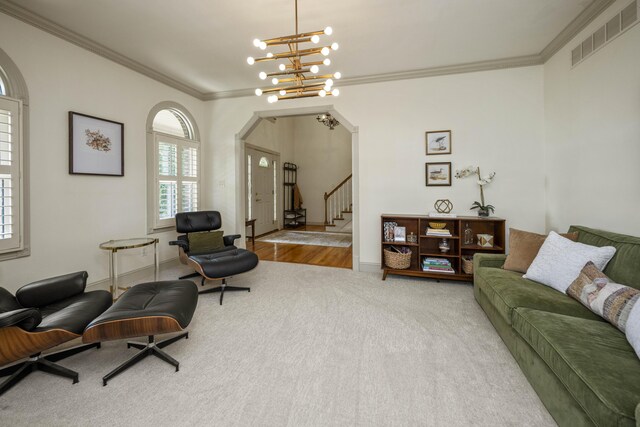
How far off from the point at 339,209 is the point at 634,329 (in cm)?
706

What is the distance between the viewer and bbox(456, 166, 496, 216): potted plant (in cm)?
384

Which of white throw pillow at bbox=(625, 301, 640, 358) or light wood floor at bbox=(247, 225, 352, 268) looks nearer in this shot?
white throw pillow at bbox=(625, 301, 640, 358)

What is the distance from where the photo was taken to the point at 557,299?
6.78 feet

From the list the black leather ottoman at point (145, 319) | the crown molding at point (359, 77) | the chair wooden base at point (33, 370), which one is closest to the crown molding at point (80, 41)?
the crown molding at point (359, 77)

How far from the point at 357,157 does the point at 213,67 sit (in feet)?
8.18

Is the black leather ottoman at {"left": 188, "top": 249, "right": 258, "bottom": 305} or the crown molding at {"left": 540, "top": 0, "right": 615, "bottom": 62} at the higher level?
the crown molding at {"left": 540, "top": 0, "right": 615, "bottom": 62}

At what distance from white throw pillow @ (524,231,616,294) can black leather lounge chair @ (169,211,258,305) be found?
116 inches

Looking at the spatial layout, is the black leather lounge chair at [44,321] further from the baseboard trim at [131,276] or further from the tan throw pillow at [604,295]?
the tan throw pillow at [604,295]

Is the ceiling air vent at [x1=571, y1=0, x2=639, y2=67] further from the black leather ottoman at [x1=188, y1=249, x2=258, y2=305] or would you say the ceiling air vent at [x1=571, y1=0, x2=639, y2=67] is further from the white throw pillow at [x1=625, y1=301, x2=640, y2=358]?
the black leather ottoman at [x1=188, y1=249, x2=258, y2=305]

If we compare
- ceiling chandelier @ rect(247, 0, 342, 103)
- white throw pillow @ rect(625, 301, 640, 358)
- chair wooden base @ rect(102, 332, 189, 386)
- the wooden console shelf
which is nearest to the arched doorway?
the wooden console shelf

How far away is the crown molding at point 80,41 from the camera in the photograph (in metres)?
2.70

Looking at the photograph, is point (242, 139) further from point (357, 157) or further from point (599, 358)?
point (599, 358)

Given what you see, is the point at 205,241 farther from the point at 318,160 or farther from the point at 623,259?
the point at 318,160

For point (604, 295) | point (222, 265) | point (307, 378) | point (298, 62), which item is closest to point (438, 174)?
point (604, 295)
